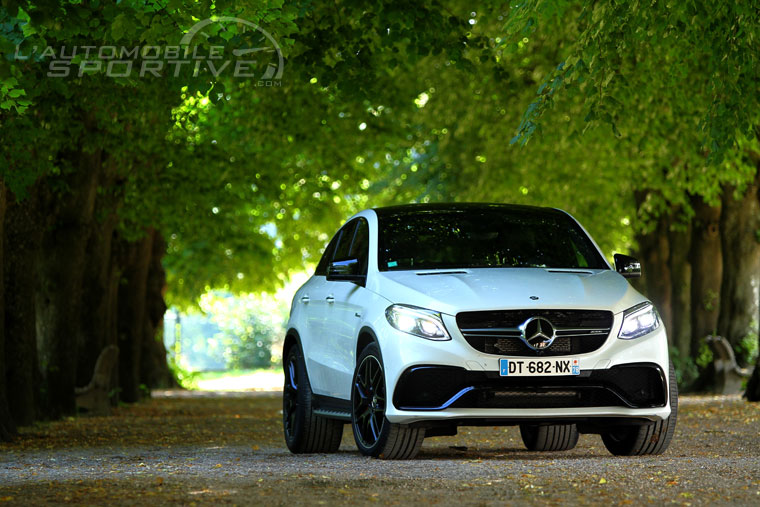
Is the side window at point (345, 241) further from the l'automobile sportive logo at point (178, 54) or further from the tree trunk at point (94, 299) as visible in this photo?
the tree trunk at point (94, 299)

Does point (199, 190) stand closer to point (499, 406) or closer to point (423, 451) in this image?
point (423, 451)

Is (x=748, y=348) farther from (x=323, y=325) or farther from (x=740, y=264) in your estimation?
(x=323, y=325)

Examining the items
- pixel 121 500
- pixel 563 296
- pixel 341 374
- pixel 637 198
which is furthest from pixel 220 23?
pixel 637 198

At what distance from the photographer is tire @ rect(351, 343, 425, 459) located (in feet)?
32.3

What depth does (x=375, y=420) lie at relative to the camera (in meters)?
10.1

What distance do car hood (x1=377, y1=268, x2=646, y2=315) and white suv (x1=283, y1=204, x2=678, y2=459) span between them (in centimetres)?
1

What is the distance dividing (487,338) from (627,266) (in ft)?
5.50

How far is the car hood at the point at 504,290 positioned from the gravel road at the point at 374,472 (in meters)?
1.14

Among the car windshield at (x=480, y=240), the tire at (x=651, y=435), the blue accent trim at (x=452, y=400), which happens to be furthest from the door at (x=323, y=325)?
the tire at (x=651, y=435)

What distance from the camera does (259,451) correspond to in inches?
492

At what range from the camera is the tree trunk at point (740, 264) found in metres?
25.2

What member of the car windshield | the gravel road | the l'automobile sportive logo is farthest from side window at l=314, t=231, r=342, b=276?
the l'automobile sportive logo

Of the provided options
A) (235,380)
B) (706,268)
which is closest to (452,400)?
(706,268)

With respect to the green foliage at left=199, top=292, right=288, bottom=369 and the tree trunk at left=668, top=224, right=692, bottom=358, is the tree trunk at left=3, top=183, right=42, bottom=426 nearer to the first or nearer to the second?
the tree trunk at left=668, top=224, right=692, bottom=358
